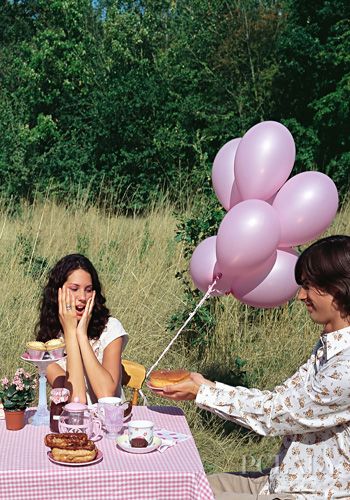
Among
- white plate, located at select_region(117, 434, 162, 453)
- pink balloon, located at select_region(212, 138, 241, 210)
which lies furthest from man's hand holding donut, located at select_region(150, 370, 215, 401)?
pink balloon, located at select_region(212, 138, 241, 210)

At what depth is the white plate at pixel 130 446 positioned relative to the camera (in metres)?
2.42

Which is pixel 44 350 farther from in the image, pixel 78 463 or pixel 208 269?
pixel 208 269

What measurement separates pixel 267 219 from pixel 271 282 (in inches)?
13.8

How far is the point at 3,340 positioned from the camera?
555 centimetres

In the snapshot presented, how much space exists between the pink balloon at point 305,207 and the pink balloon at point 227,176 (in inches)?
13.1

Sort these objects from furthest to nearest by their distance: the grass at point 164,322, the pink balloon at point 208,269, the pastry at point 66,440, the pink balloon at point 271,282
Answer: the grass at point 164,322, the pink balloon at point 208,269, the pink balloon at point 271,282, the pastry at point 66,440

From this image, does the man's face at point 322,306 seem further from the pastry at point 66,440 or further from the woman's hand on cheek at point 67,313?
the woman's hand on cheek at point 67,313

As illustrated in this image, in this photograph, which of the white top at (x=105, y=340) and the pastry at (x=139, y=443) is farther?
the white top at (x=105, y=340)

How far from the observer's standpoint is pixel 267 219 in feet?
11.6

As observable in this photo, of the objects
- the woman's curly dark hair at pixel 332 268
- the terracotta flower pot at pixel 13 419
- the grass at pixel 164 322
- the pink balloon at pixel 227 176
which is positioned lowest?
the grass at pixel 164 322

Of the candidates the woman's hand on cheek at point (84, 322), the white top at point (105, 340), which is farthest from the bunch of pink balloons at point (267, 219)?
the woman's hand on cheek at point (84, 322)

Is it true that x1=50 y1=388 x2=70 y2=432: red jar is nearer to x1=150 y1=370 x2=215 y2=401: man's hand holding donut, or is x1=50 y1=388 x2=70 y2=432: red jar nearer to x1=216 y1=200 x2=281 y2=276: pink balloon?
x1=150 y1=370 x2=215 y2=401: man's hand holding donut

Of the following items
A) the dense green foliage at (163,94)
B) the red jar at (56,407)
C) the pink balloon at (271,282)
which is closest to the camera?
the red jar at (56,407)

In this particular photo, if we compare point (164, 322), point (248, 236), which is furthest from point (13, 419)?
point (164, 322)
